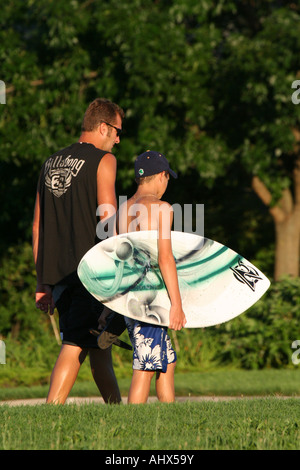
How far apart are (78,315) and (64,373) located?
39 centimetres

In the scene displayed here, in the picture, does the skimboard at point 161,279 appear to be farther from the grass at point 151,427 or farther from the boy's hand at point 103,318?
the grass at point 151,427

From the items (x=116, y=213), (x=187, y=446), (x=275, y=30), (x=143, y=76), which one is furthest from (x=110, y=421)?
(x=275, y=30)

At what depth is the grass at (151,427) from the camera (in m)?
3.85

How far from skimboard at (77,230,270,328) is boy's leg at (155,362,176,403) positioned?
33 cm

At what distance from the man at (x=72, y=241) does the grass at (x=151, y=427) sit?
41cm

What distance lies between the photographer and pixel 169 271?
4953mm

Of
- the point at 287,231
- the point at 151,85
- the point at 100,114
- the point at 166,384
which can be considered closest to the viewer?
the point at 166,384

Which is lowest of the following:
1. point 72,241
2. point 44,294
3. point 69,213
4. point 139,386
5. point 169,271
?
point 139,386

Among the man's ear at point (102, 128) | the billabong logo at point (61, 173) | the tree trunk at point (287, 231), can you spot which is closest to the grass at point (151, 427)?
the billabong logo at point (61, 173)

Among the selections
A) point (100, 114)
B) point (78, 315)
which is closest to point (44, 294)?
point (78, 315)

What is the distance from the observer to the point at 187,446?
381 cm

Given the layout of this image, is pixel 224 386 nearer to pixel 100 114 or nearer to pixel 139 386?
pixel 139 386

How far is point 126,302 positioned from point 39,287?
2.11 feet
